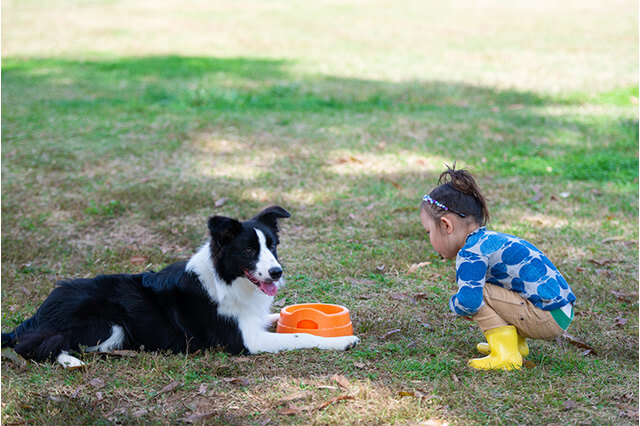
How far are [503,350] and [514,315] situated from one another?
0.25 m

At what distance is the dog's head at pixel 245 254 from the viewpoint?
4312mm

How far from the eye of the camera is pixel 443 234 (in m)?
4.18

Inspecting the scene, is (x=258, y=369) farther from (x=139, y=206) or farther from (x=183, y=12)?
(x=183, y=12)

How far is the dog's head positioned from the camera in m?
4.31

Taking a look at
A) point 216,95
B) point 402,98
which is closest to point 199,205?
point 216,95

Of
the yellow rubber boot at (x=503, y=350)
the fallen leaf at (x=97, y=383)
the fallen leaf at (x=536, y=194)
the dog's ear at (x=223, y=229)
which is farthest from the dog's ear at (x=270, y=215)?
the fallen leaf at (x=536, y=194)

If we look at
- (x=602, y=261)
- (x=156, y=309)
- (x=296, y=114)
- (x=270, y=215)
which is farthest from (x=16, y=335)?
(x=296, y=114)

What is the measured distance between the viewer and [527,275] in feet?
13.1

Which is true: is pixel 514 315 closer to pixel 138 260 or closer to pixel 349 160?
pixel 138 260

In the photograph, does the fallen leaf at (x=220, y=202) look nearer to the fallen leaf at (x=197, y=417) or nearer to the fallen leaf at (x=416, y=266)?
the fallen leaf at (x=416, y=266)

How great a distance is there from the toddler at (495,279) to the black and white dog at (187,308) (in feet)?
3.14

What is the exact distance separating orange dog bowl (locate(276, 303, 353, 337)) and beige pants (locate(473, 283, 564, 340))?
38.0 inches

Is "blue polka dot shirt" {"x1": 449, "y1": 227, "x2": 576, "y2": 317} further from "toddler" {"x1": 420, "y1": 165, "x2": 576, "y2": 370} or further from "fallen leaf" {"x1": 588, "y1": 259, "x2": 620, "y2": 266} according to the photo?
"fallen leaf" {"x1": 588, "y1": 259, "x2": 620, "y2": 266}

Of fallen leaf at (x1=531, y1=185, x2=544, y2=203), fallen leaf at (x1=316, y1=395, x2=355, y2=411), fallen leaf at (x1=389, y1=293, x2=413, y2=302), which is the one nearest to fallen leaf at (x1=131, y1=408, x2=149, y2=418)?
fallen leaf at (x1=316, y1=395, x2=355, y2=411)
